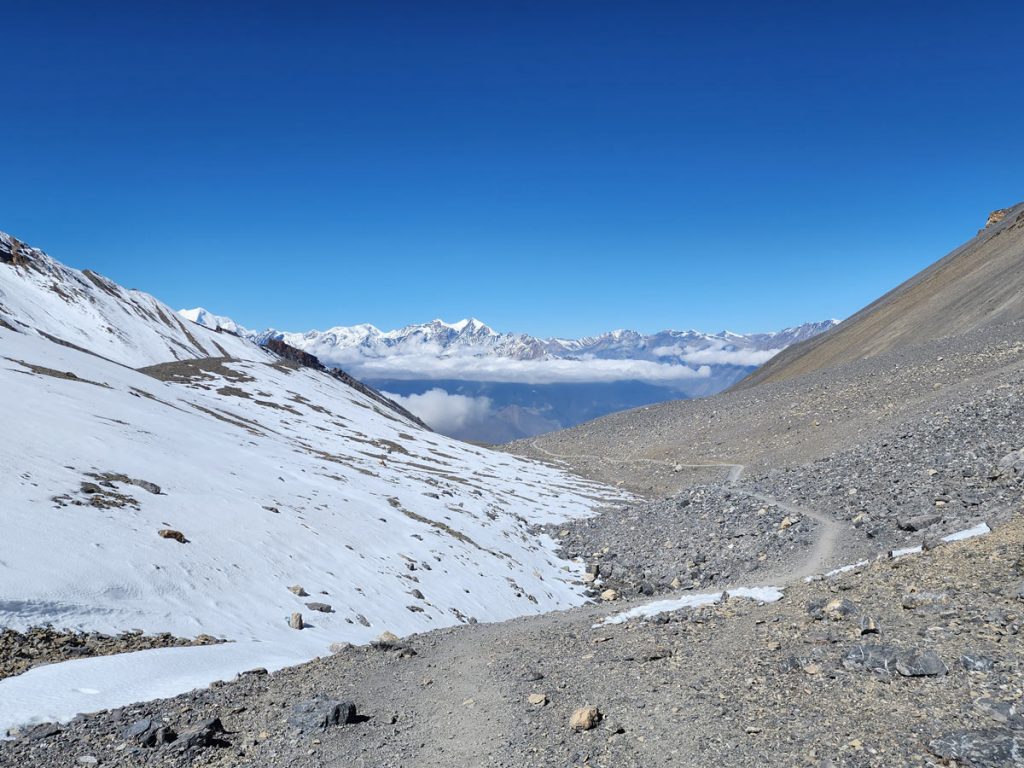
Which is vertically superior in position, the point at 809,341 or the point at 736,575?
the point at 809,341

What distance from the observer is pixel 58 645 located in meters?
11.9

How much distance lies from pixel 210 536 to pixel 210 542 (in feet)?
1.45

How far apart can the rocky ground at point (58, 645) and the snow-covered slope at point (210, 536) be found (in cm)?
35

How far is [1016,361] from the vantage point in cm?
4722

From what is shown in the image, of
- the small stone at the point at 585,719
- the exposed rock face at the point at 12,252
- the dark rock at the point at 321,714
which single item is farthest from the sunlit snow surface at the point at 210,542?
the exposed rock face at the point at 12,252

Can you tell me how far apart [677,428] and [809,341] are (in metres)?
79.5

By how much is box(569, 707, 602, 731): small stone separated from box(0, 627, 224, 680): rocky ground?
8868 millimetres

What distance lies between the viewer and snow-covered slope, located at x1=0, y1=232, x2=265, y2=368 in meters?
128

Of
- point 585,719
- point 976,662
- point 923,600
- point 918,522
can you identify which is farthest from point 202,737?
point 918,522

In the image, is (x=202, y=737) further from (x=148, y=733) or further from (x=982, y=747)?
(x=982, y=747)

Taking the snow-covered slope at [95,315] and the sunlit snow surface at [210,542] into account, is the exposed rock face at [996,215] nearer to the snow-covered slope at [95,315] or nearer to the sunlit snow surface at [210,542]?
the sunlit snow surface at [210,542]

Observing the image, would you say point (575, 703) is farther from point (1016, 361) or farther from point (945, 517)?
point (1016, 361)

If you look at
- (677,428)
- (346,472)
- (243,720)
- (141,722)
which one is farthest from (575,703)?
(677,428)

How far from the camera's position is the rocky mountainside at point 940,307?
247 feet
